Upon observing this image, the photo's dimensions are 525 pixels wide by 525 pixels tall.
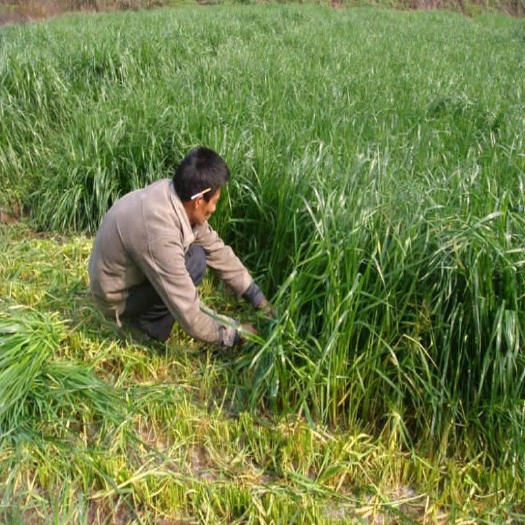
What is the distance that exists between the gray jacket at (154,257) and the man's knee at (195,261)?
0.12 metres

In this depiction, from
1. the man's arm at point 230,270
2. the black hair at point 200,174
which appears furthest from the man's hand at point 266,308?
the black hair at point 200,174

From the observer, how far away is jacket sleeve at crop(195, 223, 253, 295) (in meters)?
2.83

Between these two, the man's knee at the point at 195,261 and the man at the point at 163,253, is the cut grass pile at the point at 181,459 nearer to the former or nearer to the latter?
the man at the point at 163,253

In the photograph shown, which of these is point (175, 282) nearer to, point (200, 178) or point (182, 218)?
point (182, 218)

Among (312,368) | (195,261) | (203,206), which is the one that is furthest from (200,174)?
(312,368)

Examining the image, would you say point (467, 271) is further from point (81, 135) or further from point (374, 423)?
point (81, 135)


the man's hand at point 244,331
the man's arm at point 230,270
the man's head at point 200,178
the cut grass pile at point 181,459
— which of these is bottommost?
the cut grass pile at point 181,459

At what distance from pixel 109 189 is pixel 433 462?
2718mm

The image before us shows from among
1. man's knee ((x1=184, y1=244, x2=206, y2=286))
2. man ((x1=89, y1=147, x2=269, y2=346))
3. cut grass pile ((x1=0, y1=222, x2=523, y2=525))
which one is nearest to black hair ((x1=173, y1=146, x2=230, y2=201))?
man ((x1=89, y1=147, x2=269, y2=346))

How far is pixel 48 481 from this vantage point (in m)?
2.09

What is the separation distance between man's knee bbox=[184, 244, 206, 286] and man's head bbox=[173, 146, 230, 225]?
344mm

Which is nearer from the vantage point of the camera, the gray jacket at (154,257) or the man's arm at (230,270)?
the gray jacket at (154,257)

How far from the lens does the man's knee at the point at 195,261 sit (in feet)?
8.90

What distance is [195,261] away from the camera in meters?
2.73
